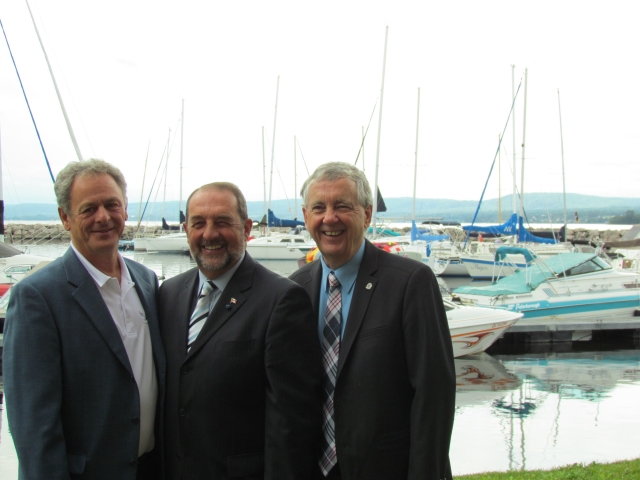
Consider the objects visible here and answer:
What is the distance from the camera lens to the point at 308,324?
247 centimetres

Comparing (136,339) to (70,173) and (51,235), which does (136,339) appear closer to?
(70,173)

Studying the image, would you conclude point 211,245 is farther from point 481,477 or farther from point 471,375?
point 471,375

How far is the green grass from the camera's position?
4.80 meters

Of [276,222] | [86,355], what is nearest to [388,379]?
[86,355]

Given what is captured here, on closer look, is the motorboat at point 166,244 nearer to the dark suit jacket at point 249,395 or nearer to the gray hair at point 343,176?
the gray hair at point 343,176

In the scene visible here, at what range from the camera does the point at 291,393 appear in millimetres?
2354

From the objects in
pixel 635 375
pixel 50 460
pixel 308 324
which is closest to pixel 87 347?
pixel 50 460

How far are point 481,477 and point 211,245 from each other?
148 inches

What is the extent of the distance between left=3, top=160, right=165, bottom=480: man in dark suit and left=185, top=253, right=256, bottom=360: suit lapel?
26 centimetres

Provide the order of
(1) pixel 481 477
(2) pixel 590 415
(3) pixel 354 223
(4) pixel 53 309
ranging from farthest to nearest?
(2) pixel 590 415
(1) pixel 481 477
(3) pixel 354 223
(4) pixel 53 309

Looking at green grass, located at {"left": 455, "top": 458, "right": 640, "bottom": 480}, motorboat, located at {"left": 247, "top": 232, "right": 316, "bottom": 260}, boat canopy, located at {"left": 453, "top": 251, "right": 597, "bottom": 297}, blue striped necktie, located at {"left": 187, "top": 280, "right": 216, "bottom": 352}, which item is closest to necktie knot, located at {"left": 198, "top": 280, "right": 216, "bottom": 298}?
blue striped necktie, located at {"left": 187, "top": 280, "right": 216, "bottom": 352}

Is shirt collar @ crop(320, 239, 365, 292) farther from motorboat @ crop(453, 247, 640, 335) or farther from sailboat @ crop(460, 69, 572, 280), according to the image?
sailboat @ crop(460, 69, 572, 280)

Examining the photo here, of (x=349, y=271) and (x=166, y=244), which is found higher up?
(x=349, y=271)

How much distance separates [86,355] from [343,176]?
1.36 meters
